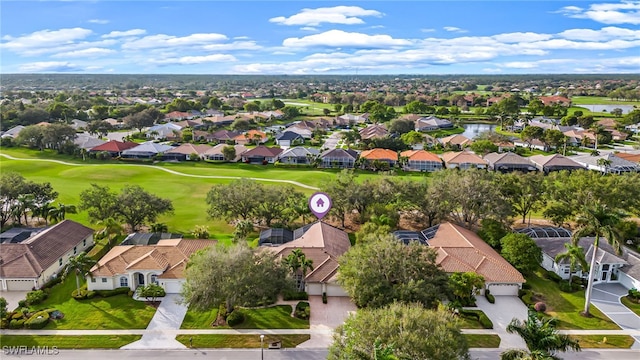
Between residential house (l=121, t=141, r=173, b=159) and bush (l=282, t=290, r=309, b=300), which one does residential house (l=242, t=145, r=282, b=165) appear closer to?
residential house (l=121, t=141, r=173, b=159)

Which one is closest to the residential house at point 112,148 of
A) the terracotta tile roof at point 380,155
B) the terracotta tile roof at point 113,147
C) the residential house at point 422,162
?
the terracotta tile roof at point 113,147

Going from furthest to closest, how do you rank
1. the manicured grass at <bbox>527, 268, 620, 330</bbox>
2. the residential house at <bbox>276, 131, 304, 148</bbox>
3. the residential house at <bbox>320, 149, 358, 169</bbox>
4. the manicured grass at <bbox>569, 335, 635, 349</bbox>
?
the residential house at <bbox>276, 131, 304, 148</bbox>, the residential house at <bbox>320, 149, 358, 169</bbox>, the manicured grass at <bbox>527, 268, 620, 330</bbox>, the manicured grass at <bbox>569, 335, 635, 349</bbox>

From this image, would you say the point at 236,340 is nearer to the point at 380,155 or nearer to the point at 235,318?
the point at 235,318

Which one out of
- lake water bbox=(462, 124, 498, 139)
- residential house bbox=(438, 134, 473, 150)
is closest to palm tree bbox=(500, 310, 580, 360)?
residential house bbox=(438, 134, 473, 150)

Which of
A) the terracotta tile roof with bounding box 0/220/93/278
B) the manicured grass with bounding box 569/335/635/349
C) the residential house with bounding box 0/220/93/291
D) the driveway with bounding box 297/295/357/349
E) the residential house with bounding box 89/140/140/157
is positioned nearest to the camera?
the manicured grass with bounding box 569/335/635/349

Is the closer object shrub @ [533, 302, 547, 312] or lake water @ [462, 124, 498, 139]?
shrub @ [533, 302, 547, 312]

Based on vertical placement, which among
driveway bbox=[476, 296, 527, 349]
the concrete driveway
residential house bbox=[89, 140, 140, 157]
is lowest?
driveway bbox=[476, 296, 527, 349]

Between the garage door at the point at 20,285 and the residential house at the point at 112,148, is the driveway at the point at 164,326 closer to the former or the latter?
the garage door at the point at 20,285

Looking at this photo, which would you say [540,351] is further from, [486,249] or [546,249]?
[546,249]
